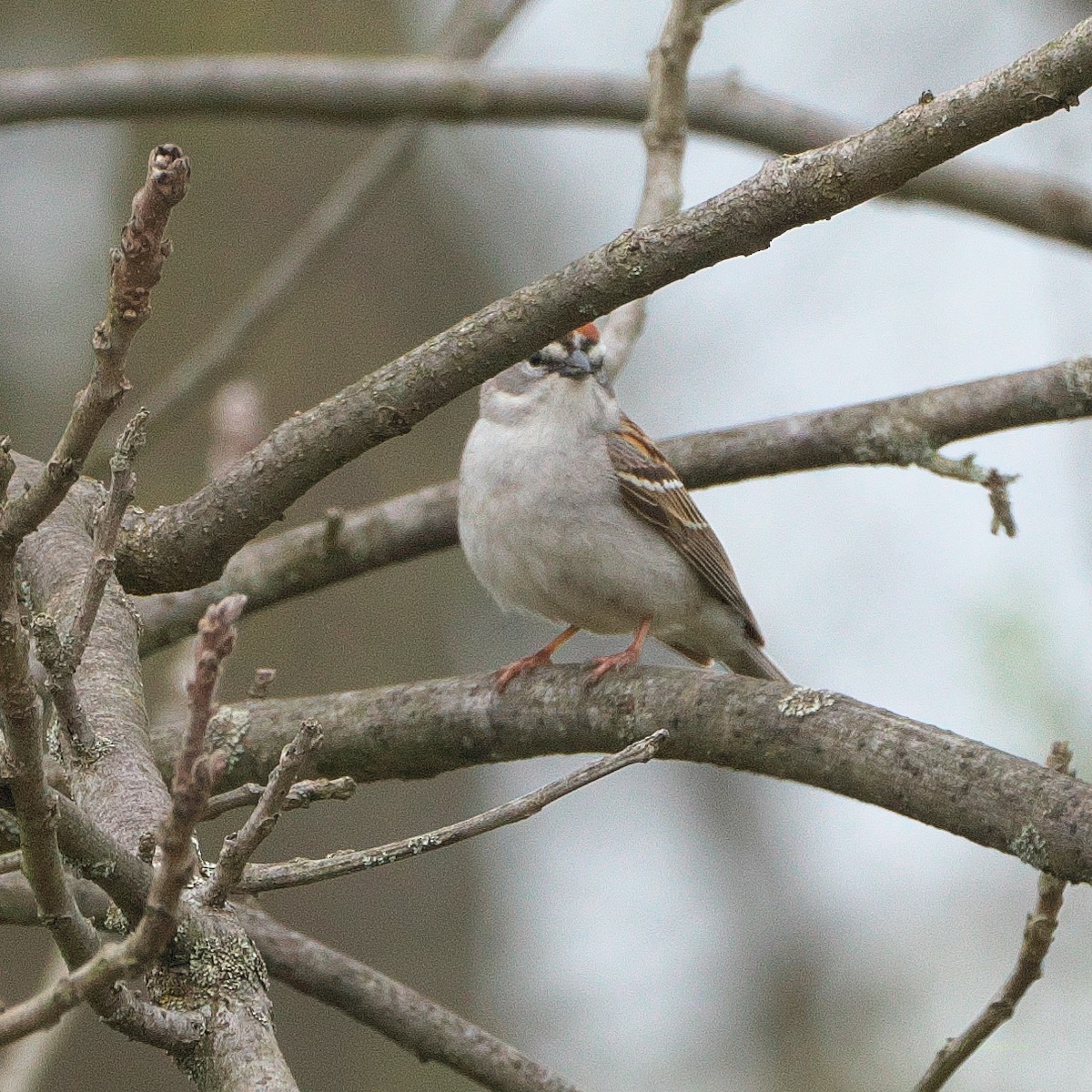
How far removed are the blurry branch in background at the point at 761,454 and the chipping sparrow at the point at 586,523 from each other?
1.18 feet

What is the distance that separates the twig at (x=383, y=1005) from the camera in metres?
3.37

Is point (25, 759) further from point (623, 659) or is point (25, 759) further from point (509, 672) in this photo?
point (623, 659)

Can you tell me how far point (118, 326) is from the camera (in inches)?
66.6

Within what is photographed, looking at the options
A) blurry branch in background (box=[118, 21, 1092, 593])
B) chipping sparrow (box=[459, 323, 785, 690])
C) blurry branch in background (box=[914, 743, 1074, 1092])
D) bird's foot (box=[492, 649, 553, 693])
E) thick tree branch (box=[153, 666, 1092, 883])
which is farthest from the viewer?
chipping sparrow (box=[459, 323, 785, 690])

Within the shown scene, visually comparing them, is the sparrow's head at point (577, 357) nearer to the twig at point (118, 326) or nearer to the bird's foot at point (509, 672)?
the bird's foot at point (509, 672)

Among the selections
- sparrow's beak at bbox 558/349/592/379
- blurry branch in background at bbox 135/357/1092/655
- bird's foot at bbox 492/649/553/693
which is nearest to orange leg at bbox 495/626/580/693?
bird's foot at bbox 492/649/553/693

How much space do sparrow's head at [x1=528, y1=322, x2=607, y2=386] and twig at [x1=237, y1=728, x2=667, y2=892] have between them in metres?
3.46

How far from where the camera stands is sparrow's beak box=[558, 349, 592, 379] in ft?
18.1

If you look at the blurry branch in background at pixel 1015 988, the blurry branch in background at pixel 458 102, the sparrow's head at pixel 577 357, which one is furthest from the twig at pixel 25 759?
the blurry branch in background at pixel 458 102

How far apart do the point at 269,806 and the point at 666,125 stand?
151 inches

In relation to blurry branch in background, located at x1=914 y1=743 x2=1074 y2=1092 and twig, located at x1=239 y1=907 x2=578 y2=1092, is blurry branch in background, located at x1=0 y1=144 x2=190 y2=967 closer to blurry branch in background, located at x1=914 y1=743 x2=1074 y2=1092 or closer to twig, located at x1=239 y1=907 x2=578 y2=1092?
twig, located at x1=239 y1=907 x2=578 y2=1092

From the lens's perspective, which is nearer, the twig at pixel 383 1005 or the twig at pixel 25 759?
the twig at pixel 25 759

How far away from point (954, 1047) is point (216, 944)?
1.60 m

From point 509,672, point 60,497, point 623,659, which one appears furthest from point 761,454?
point 60,497
